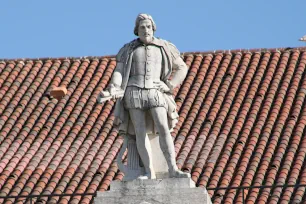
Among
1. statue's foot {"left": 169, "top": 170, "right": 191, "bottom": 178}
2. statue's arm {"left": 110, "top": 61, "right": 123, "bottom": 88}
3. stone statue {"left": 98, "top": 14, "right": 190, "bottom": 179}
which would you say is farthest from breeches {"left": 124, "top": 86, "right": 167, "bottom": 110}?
statue's foot {"left": 169, "top": 170, "right": 191, "bottom": 178}

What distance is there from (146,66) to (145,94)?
54 cm

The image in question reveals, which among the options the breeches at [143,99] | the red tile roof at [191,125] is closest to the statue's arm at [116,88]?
the breeches at [143,99]

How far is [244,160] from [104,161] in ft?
11.6

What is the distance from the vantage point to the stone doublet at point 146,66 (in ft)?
124

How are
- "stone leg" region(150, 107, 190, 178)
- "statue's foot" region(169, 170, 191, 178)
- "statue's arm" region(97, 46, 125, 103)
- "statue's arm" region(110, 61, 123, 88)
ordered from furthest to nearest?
1. "statue's arm" region(110, 61, 123, 88)
2. "stone leg" region(150, 107, 190, 178)
3. "statue's foot" region(169, 170, 191, 178)
4. "statue's arm" region(97, 46, 125, 103)

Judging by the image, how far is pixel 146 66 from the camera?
1491 inches

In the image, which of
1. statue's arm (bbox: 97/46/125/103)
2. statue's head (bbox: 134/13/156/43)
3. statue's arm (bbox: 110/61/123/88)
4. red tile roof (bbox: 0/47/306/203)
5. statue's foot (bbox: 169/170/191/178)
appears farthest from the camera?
red tile roof (bbox: 0/47/306/203)

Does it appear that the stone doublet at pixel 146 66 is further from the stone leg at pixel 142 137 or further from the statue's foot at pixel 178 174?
the statue's foot at pixel 178 174

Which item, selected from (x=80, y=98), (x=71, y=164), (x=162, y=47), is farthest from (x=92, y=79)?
(x=162, y=47)

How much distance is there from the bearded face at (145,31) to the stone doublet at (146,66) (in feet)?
0.45

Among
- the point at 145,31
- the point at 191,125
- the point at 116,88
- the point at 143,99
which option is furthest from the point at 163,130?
the point at 191,125

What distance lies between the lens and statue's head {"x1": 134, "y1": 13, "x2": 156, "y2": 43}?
3784 centimetres

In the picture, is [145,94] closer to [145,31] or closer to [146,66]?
[146,66]

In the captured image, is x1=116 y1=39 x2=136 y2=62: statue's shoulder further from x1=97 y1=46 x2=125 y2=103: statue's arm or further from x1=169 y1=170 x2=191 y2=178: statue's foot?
x1=169 y1=170 x2=191 y2=178: statue's foot
